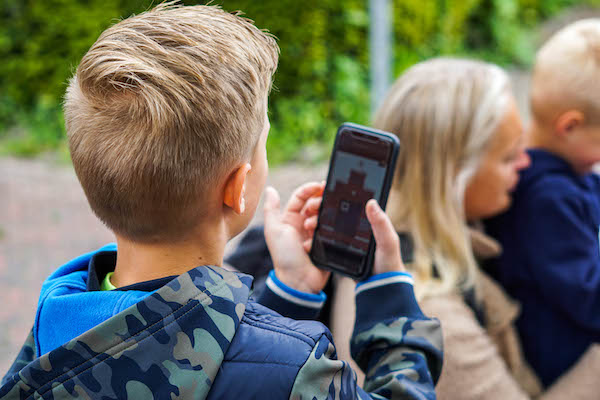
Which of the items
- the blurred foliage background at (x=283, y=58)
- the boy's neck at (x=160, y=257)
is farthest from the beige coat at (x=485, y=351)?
the blurred foliage background at (x=283, y=58)

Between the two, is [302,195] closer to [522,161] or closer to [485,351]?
[485,351]

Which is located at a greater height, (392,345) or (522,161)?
(522,161)

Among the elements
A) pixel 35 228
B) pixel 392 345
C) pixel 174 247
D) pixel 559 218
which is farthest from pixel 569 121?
pixel 35 228

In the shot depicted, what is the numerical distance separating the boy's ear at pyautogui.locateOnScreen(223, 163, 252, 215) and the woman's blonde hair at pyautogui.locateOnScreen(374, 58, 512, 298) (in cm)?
101

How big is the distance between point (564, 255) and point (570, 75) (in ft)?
2.59

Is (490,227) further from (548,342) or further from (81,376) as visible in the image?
(81,376)

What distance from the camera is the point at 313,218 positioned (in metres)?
1.75

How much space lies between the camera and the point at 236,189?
4.07 feet

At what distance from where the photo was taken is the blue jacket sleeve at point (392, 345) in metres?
1.30

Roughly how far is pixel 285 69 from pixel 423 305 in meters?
4.95

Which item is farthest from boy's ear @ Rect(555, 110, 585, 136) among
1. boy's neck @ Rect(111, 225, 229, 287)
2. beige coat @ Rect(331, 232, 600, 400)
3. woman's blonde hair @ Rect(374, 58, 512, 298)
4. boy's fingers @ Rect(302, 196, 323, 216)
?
boy's neck @ Rect(111, 225, 229, 287)

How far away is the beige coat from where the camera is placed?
190cm

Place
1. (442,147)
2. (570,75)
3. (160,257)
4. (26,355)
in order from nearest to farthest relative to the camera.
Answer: (160,257)
(26,355)
(442,147)
(570,75)

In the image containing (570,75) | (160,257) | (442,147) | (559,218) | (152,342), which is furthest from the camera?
(570,75)
